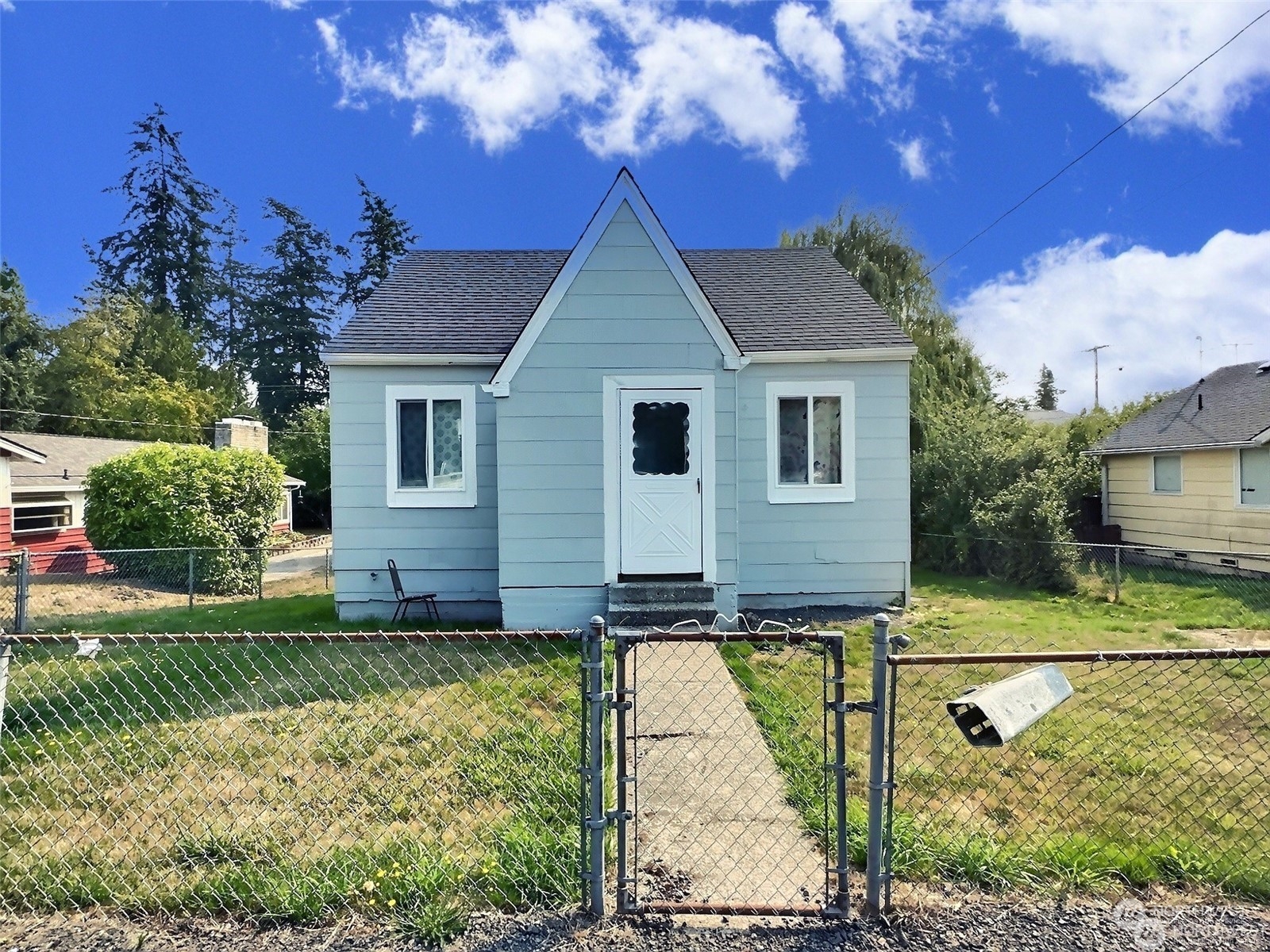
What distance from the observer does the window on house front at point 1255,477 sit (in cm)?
1204

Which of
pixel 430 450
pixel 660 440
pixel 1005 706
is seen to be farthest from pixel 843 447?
pixel 1005 706

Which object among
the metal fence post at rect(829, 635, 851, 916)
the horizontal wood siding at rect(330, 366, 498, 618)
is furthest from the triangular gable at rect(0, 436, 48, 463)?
the metal fence post at rect(829, 635, 851, 916)

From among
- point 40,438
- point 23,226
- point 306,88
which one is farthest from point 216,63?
point 23,226

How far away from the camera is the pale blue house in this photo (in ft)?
24.2

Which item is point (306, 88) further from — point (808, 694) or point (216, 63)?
point (808, 694)

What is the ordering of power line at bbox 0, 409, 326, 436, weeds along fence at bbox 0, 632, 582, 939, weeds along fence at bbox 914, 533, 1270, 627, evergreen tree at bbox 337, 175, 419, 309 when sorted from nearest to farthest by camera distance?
1. weeds along fence at bbox 0, 632, 582, 939
2. weeds along fence at bbox 914, 533, 1270, 627
3. power line at bbox 0, 409, 326, 436
4. evergreen tree at bbox 337, 175, 419, 309

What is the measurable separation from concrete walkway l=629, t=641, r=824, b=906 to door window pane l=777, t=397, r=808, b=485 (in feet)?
14.6

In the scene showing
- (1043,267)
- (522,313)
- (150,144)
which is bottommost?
(522,313)

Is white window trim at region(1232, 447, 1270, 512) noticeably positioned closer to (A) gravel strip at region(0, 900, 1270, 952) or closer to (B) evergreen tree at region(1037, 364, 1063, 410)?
(A) gravel strip at region(0, 900, 1270, 952)

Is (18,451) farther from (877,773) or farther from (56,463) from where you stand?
(877,773)

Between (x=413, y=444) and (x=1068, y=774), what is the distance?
813 centimetres

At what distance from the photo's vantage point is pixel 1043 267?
1634cm

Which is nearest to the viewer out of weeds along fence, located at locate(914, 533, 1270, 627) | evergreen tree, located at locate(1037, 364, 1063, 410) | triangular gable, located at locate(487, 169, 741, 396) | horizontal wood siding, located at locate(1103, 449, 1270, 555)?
triangular gable, located at locate(487, 169, 741, 396)

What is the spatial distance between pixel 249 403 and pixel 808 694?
129 ft
